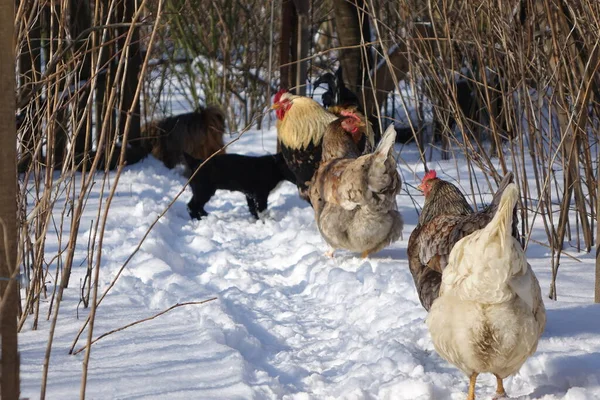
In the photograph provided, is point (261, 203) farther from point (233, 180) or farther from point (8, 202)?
point (8, 202)

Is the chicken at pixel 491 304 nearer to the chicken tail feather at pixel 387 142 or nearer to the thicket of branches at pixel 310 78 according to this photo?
the thicket of branches at pixel 310 78

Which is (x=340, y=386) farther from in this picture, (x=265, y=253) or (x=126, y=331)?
(x=265, y=253)

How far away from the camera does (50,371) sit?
311 centimetres

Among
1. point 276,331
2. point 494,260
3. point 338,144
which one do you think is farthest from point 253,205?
point 494,260

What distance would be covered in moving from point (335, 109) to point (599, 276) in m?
4.29

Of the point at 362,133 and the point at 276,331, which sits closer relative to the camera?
the point at 276,331

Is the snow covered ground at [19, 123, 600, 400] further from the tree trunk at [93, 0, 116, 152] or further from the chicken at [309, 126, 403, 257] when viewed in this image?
the tree trunk at [93, 0, 116, 152]

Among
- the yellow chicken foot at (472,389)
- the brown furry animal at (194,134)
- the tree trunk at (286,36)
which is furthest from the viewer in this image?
the tree trunk at (286,36)

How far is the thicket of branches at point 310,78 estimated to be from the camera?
3.17 m

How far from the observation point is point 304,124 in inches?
289

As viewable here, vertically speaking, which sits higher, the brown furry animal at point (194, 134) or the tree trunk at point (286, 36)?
the tree trunk at point (286, 36)

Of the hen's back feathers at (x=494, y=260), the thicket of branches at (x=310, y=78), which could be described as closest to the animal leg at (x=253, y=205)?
the thicket of branches at (x=310, y=78)

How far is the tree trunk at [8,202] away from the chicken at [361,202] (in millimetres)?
3632

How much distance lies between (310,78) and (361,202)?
7154mm
